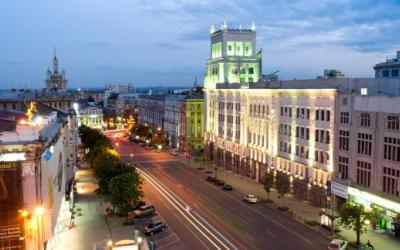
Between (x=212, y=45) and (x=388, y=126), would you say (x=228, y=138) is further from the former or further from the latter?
(x=388, y=126)

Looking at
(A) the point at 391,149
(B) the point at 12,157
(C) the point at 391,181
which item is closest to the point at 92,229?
(B) the point at 12,157

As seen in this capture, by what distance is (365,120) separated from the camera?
208 ft

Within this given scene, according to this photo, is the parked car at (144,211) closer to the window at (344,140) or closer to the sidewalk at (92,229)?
the sidewalk at (92,229)

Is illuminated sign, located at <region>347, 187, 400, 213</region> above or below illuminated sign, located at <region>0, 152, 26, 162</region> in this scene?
below

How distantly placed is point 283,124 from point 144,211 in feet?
103

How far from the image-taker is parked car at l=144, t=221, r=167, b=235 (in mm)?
58906

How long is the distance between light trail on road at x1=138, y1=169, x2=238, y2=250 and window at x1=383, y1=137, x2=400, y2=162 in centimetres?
2315

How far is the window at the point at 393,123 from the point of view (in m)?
57.9

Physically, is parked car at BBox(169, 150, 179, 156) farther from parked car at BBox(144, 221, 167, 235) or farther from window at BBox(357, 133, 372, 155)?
window at BBox(357, 133, 372, 155)

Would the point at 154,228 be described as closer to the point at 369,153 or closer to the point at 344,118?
the point at 369,153

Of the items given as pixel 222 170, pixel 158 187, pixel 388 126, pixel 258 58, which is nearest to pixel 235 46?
pixel 258 58

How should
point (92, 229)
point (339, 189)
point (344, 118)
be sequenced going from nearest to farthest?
point (92, 229) → point (339, 189) → point (344, 118)

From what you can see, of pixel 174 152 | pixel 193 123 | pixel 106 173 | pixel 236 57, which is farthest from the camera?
pixel 193 123

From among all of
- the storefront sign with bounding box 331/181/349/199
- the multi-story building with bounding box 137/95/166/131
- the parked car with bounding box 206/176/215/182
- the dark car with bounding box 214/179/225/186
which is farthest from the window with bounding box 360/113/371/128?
the multi-story building with bounding box 137/95/166/131
